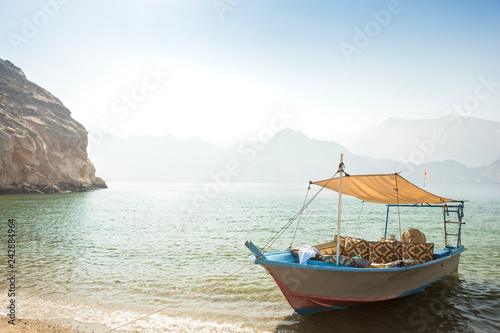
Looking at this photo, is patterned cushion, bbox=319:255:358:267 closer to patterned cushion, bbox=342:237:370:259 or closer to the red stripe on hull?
the red stripe on hull

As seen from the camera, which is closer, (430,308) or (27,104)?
(430,308)

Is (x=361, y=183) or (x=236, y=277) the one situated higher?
(x=361, y=183)

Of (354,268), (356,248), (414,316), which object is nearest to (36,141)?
(356,248)

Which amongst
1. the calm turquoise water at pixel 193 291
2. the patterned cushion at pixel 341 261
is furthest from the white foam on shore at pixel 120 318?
the patterned cushion at pixel 341 261

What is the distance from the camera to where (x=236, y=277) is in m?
12.1

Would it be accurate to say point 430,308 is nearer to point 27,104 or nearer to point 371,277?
point 371,277

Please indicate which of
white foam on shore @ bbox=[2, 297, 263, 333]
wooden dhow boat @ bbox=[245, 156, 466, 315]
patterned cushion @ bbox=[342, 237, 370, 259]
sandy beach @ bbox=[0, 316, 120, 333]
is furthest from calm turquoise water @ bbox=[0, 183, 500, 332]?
patterned cushion @ bbox=[342, 237, 370, 259]

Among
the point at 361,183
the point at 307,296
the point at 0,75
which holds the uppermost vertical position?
the point at 0,75

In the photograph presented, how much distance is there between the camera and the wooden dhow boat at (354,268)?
24.8 ft

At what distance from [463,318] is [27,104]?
8678 centimetres

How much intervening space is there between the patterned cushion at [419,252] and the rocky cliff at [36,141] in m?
64.4

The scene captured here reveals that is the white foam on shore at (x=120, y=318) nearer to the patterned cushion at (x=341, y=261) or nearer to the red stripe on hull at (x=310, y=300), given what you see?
the red stripe on hull at (x=310, y=300)

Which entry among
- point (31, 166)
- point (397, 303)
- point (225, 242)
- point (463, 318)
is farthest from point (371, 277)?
point (31, 166)

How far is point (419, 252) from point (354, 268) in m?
3.59
